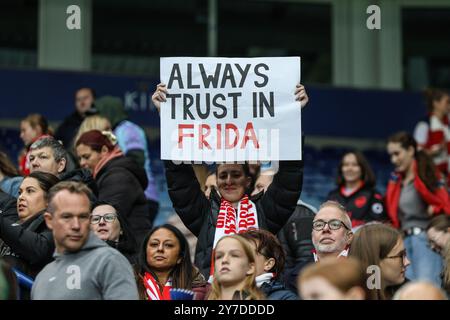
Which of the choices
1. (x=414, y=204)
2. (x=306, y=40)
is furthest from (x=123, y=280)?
(x=306, y=40)

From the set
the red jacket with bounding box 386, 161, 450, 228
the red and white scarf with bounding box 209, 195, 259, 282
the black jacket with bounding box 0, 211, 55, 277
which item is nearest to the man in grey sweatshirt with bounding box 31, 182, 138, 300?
the black jacket with bounding box 0, 211, 55, 277

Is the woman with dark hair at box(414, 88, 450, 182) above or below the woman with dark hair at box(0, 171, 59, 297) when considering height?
above

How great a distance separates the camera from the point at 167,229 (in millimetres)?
8594

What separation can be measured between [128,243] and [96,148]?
4.24 ft

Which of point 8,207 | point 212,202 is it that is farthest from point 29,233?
point 212,202

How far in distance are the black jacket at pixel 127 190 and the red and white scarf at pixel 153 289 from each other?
1244 millimetres

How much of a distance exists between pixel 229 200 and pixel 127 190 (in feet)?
4.45

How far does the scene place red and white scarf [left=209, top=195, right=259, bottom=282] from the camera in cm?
834

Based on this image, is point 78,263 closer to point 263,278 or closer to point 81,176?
point 263,278

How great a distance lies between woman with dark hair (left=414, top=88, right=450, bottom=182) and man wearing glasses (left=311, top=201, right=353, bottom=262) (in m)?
6.14

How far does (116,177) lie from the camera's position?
968 cm

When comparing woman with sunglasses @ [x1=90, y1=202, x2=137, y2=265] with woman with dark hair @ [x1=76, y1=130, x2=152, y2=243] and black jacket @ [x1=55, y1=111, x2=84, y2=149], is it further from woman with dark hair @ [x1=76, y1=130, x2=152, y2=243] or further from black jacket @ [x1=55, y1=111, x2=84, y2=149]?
black jacket @ [x1=55, y1=111, x2=84, y2=149]

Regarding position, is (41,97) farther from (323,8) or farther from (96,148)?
(96,148)

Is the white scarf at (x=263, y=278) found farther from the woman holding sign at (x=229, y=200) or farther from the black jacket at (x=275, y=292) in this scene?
the woman holding sign at (x=229, y=200)
